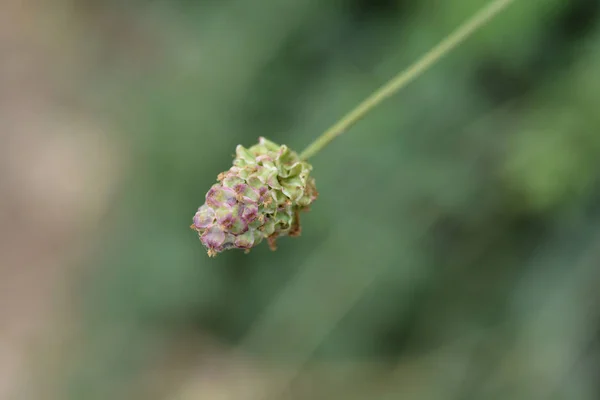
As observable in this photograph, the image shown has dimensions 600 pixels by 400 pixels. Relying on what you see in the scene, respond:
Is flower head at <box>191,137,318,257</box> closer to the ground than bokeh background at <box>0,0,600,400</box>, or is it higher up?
closer to the ground

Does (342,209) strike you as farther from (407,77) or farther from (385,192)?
(407,77)

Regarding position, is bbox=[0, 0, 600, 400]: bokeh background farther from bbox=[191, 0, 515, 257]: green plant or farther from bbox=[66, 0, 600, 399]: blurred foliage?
bbox=[191, 0, 515, 257]: green plant

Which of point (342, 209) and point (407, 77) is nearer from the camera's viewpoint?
point (407, 77)

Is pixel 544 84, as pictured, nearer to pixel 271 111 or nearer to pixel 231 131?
pixel 271 111

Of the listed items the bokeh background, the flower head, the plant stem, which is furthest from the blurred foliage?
the flower head

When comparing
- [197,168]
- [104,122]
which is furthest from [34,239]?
[197,168]

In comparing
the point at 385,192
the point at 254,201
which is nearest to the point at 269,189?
the point at 254,201
